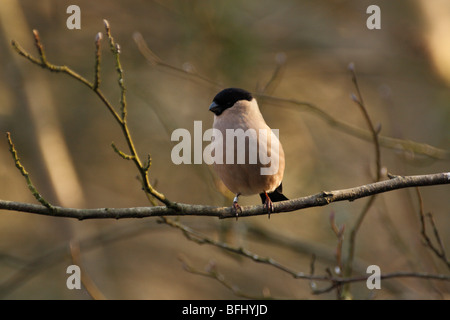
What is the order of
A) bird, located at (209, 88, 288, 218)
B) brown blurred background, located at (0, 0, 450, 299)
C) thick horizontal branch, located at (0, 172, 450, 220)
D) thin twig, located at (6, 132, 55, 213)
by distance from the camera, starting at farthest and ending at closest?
brown blurred background, located at (0, 0, 450, 299)
bird, located at (209, 88, 288, 218)
thick horizontal branch, located at (0, 172, 450, 220)
thin twig, located at (6, 132, 55, 213)

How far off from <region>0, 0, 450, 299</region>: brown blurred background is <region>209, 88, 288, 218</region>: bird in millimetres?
1665

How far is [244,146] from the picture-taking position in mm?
3805

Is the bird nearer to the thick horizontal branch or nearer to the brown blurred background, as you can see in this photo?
the thick horizontal branch

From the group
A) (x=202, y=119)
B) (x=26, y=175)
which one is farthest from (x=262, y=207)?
(x=202, y=119)

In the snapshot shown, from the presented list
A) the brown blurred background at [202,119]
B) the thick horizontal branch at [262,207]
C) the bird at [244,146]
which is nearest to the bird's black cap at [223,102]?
the bird at [244,146]

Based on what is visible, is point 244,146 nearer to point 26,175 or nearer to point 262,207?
point 262,207

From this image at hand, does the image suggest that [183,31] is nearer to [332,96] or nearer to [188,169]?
[188,169]

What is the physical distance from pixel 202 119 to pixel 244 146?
3.69 metres

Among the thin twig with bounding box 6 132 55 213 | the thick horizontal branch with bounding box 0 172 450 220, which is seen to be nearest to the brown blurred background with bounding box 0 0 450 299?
the thick horizontal branch with bounding box 0 172 450 220

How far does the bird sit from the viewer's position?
12.5ft

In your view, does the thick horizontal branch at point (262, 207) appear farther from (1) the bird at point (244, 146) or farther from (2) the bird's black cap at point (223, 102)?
(2) the bird's black cap at point (223, 102)

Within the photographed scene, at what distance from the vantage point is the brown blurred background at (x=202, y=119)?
6.71m

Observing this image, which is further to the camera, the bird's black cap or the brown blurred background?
the brown blurred background
